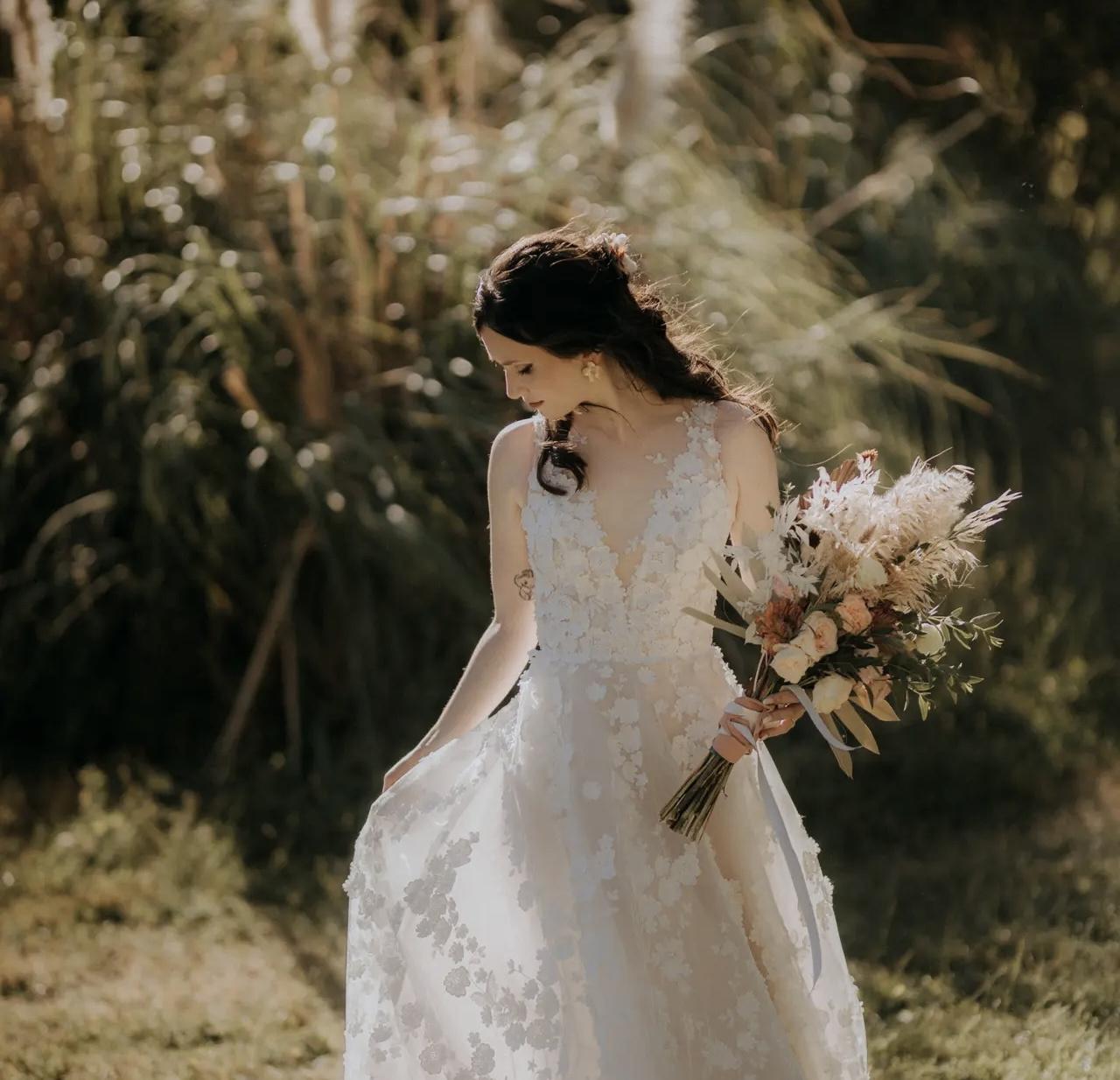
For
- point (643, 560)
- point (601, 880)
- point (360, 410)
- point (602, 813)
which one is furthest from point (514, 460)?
point (360, 410)

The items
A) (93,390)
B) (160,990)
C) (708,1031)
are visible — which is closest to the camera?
(708,1031)

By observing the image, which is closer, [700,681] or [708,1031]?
[708,1031]

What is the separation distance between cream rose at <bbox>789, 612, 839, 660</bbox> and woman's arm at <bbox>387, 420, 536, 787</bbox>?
24.5 inches

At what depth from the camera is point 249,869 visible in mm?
4457

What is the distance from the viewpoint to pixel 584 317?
7.97ft

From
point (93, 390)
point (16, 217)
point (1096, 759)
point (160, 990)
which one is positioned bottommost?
point (1096, 759)

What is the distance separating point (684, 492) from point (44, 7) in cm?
361

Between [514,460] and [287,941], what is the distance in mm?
1900

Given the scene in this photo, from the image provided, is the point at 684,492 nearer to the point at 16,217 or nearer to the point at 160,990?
the point at 160,990

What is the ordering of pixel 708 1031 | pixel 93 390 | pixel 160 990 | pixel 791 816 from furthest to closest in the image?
pixel 93 390 < pixel 160 990 < pixel 791 816 < pixel 708 1031

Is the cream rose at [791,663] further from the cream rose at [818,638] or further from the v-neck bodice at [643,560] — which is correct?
the v-neck bodice at [643,560]

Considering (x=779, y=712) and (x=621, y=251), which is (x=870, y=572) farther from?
(x=621, y=251)

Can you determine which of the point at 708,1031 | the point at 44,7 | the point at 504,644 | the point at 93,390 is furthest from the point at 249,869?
the point at 44,7

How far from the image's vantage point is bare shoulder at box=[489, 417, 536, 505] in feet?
8.64
